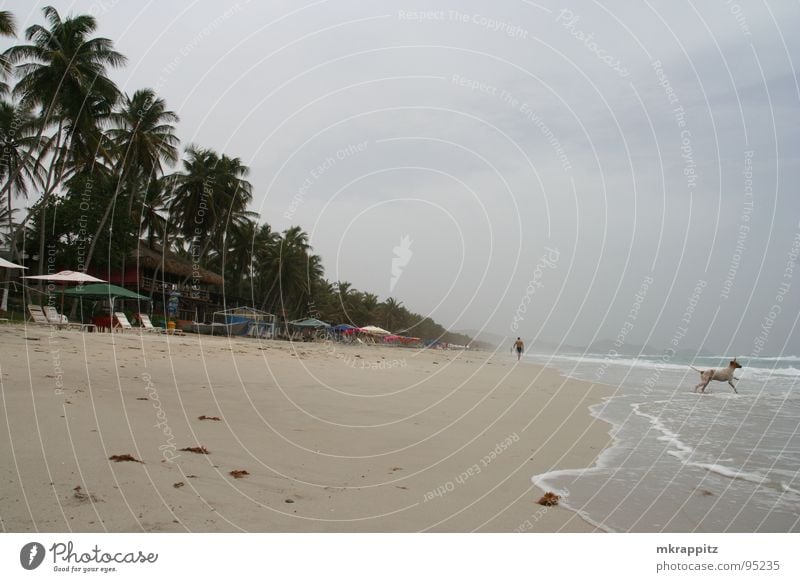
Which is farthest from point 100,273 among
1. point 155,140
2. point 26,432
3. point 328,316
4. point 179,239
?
point 328,316

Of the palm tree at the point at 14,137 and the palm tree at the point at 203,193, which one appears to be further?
the palm tree at the point at 203,193

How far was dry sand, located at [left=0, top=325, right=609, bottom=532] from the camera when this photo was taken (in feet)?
12.4

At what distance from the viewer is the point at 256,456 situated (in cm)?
528

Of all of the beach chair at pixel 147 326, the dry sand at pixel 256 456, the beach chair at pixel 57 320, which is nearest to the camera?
the dry sand at pixel 256 456

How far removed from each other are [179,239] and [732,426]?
2396 inches
